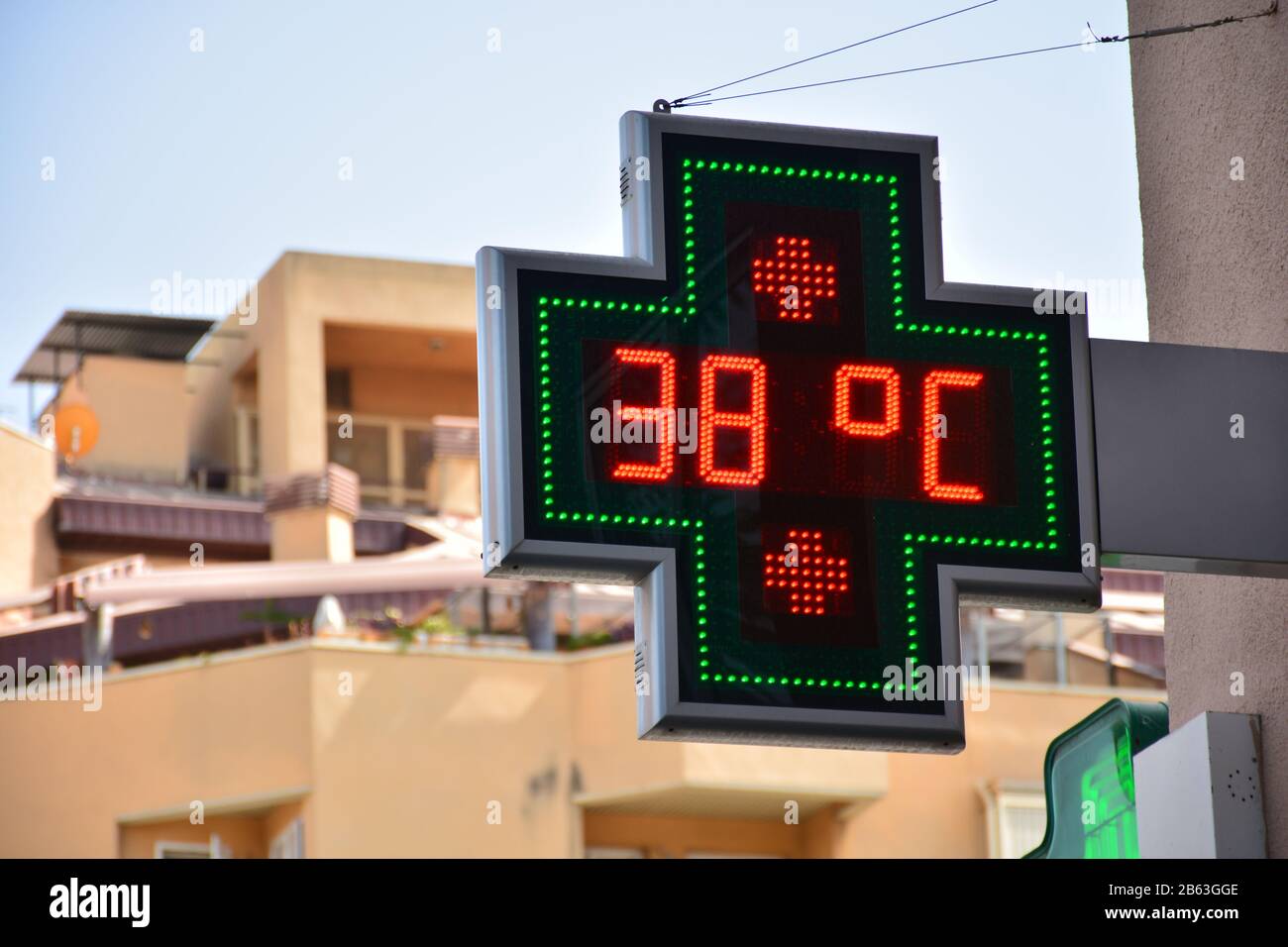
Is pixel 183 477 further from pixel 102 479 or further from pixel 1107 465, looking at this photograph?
pixel 1107 465

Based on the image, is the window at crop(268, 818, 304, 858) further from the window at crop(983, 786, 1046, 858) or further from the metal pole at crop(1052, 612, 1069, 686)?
the metal pole at crop(1052, 612, 1069, 686)

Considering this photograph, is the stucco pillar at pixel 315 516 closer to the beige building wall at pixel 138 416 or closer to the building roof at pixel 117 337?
the beige building wall at pixel 138 416

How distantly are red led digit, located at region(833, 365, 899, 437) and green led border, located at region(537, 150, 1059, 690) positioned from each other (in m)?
0.14

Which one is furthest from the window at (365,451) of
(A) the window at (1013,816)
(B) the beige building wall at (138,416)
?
(A) the window at (1013,816)

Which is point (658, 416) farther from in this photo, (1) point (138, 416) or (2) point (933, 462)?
(1) point (138, 416)

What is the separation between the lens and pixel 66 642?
111ft

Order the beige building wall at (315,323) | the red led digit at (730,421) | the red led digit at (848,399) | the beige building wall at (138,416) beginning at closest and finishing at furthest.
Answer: the red led digit at (730,421)
the red led digit at (848,399)
the beige building wall at (315,323)
the beige building wall at (138,416)

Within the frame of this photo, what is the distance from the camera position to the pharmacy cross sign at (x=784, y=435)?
5512 mm

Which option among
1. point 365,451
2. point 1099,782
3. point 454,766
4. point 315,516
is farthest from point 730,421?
point 365,451

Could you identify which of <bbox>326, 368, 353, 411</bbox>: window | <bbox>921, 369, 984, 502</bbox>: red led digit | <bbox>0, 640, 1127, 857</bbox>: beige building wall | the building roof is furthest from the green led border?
the building roof

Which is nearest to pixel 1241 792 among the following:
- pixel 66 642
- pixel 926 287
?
pixel 926 287

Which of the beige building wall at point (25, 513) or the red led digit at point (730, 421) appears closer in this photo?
the red led digit at point (730, 421)

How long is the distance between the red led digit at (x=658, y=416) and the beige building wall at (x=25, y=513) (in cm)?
3384

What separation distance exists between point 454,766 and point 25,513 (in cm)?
1568
